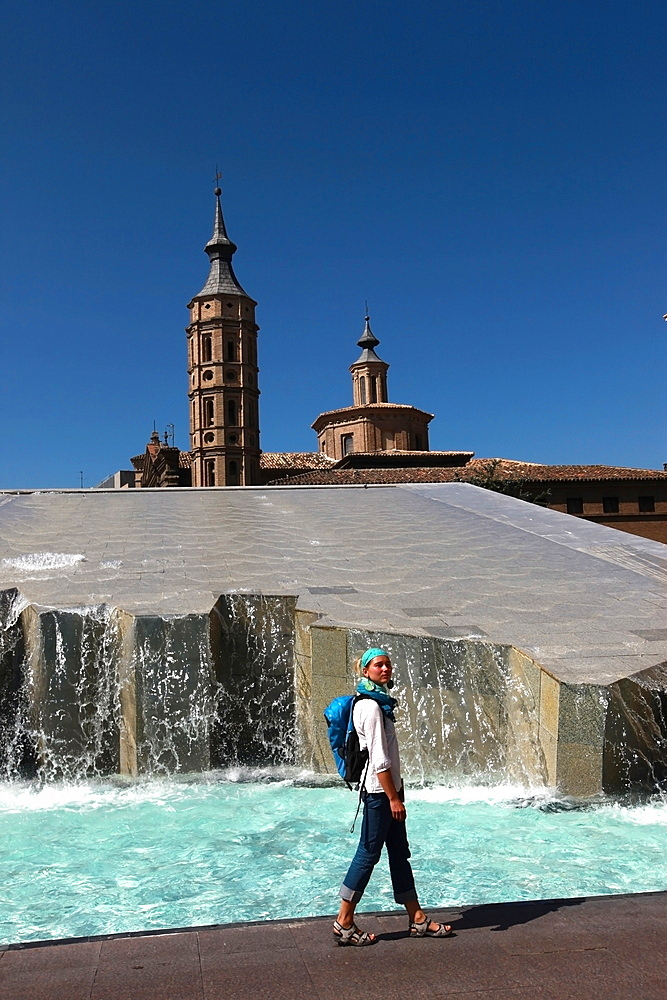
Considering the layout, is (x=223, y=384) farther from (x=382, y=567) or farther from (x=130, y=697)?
(x=130, y=697)

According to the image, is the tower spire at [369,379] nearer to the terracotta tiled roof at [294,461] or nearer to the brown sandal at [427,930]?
the terracotta tiled roof at [294,461]

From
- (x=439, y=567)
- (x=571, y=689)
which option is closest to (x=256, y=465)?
(x=439, y=567)

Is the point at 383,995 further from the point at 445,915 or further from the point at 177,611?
the point at 177,611

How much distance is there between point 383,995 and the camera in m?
2.89

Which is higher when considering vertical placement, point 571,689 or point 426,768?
point 571,689

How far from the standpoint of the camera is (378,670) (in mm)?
3502

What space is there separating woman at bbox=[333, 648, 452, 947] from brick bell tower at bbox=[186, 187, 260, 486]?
43053 millimetres

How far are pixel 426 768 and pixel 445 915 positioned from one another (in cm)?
273

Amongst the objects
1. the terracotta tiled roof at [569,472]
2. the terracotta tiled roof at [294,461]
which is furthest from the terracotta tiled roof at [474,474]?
the terracotta tiled roof at [294,461]

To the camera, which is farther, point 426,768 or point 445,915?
point 426,768

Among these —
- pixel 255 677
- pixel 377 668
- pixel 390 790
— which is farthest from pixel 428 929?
pixel 255 677

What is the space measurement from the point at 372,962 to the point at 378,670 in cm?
112

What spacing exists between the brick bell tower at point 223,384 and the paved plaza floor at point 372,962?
43.2 metres

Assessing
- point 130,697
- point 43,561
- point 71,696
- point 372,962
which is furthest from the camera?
point 43,561
